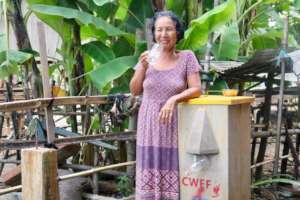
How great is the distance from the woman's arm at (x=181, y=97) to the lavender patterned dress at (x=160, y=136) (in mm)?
38

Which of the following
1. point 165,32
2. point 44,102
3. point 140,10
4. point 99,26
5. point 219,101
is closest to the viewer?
point 219,101

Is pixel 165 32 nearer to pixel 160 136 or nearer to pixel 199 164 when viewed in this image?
pixel 160 136

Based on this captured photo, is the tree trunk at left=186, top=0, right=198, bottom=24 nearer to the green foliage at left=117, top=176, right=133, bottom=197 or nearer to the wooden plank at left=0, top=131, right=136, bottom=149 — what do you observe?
the wooden plank at left=0, top=131, right=136, bottom=149

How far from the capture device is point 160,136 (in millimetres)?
2566

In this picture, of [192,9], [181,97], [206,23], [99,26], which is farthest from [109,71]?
[181,97]

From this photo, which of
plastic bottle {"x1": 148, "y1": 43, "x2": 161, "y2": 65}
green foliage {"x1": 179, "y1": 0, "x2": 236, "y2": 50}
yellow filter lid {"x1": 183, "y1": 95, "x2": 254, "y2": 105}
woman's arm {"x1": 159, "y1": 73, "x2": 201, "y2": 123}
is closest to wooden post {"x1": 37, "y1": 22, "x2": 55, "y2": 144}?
plastic bottle {"x1": 148, "y1": 43, "x2": 161, "y2": 65}

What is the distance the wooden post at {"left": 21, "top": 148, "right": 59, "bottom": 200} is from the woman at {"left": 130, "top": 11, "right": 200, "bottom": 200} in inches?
21.0

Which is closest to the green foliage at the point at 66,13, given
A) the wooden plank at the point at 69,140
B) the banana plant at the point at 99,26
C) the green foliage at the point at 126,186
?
the banana plant at the point at 99,26

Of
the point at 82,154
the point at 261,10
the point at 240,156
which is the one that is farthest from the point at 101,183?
the point at 261,10

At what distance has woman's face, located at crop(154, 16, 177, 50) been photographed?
2.53 m

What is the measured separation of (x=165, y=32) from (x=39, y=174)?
3.65ft

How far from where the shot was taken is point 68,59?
494 centimetres

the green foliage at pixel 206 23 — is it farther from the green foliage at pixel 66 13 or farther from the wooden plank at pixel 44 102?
the wooden plank at pixel 44 102

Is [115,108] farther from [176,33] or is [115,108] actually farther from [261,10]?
[261,10]
